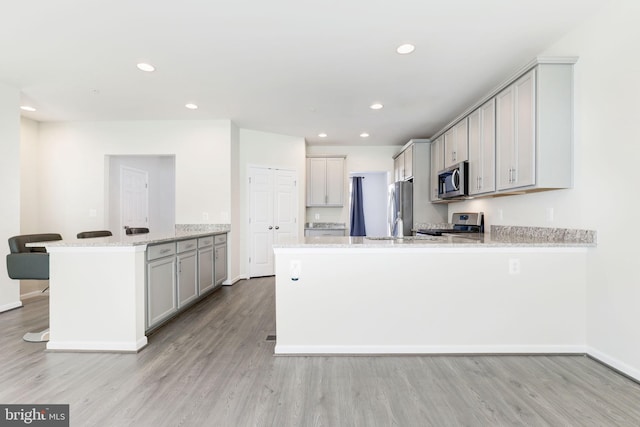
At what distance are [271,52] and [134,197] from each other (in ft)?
15.4

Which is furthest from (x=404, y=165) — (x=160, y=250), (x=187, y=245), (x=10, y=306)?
(x=10, y=306)

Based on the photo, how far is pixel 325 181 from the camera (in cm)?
610

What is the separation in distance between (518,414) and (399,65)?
2.88 meters

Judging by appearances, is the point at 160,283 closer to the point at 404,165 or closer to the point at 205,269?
the point at 205,269

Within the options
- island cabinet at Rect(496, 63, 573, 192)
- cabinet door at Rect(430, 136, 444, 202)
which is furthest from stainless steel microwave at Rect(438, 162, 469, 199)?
island cabinet at Rect(496, 63, 573, 192)

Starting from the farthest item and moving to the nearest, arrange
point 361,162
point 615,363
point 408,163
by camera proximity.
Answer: point 361,162, point 408,163, point 615,363

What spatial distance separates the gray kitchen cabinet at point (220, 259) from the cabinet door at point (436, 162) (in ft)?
11.2

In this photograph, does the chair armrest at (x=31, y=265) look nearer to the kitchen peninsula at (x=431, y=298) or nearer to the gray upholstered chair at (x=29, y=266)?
the gray upholstered chair at (x=29, y=266)

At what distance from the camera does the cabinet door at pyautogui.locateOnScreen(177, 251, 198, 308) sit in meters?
3.31

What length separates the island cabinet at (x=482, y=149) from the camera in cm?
305

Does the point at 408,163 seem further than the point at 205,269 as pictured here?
Yes

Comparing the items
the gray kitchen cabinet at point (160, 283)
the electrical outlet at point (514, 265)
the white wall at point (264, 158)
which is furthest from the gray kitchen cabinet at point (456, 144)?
the gray kitchen cabinet at point (160, 283)

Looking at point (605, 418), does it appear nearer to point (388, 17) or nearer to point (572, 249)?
point (572, 249)

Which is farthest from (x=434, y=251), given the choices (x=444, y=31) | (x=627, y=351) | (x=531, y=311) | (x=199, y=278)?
(x=199, y=278)
